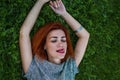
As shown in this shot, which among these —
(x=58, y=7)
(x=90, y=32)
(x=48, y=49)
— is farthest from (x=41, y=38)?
(x=90, y=32)

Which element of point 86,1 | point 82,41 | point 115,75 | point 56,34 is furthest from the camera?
point 115,75

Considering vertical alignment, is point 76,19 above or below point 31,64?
above

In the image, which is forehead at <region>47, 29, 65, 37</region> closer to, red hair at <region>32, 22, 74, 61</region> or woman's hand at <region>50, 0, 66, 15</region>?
red hair at <region>32, 22, 74, 61</region>

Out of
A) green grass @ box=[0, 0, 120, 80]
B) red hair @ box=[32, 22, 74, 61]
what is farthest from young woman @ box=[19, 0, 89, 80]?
Result: green grass @ box=[0, 0, 120, 80]

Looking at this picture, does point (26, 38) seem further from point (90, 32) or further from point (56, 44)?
point (90, 32)

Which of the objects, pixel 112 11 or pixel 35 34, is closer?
pixel 35 34

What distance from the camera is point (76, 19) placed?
11.1 feet

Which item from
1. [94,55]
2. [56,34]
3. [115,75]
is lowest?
[115,75]

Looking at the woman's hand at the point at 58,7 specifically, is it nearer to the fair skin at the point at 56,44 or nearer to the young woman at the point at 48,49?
the young woman at the point at 48,49

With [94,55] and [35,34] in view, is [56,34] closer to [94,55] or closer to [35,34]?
[35,34]

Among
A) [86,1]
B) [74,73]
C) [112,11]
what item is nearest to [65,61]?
[74,73]

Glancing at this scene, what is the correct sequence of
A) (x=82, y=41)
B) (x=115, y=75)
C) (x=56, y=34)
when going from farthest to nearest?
(x=115, y=75) → (x=82, y=41) → (x=56, y=34)

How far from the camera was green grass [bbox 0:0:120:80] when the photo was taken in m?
3.06

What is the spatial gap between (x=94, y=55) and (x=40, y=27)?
661 millimetres
